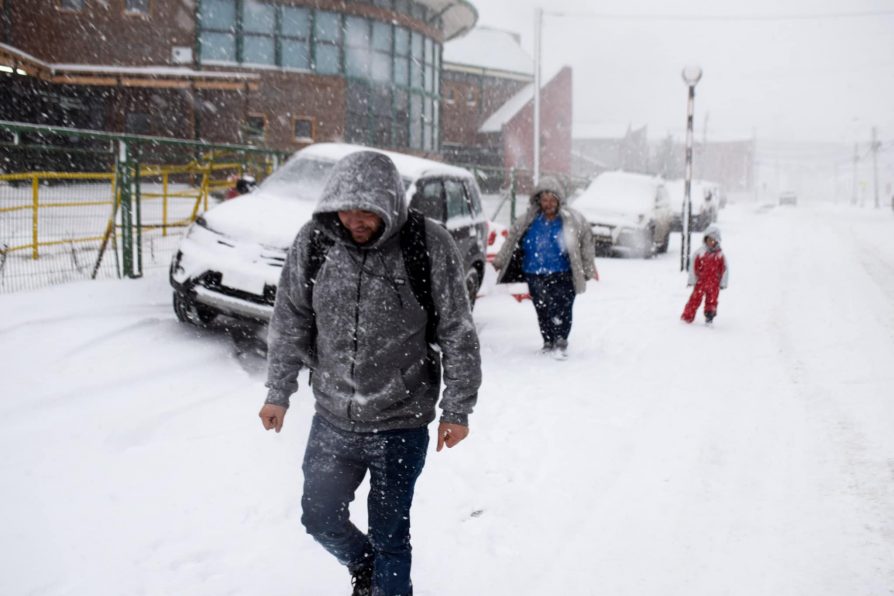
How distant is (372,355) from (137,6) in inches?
960

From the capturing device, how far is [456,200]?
8328 mm

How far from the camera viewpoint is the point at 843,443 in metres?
4.89

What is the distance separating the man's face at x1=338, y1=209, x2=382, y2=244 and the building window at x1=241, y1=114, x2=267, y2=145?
21002 millimetres

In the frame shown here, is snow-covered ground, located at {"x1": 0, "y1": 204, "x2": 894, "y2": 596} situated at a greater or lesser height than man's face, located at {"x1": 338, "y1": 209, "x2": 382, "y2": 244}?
lesser

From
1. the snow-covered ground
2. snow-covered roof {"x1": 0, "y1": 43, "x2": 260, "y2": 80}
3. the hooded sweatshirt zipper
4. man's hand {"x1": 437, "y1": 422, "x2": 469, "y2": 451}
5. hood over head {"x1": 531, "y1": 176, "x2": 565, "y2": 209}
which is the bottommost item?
the snow-covered ground

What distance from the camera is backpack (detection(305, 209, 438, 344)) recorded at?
2586 millimetres

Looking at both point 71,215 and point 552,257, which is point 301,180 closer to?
point 552,257

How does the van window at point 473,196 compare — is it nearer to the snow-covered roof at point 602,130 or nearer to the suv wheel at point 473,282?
the suv wheel at point 473,282

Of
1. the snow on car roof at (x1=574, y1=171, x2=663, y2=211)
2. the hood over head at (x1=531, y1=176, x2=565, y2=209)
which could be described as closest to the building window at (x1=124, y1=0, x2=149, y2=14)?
the snow on car roof at (x1=574, y1=171, x2=663, y2=211)

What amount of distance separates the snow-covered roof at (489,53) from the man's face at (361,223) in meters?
40.0

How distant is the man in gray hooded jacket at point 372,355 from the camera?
257 cm

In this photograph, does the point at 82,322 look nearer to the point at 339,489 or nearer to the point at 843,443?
the point at 339,489

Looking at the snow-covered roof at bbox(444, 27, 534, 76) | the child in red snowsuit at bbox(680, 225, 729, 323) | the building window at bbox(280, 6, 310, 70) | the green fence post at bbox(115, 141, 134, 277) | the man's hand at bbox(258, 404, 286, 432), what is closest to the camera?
the man's hand at bbox(258, 404, 286, 432)

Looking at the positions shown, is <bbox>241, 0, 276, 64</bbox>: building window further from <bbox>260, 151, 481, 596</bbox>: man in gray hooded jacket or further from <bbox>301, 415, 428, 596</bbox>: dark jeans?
<bbox>301, 415, 428, 596</bbox>: dark jeans
